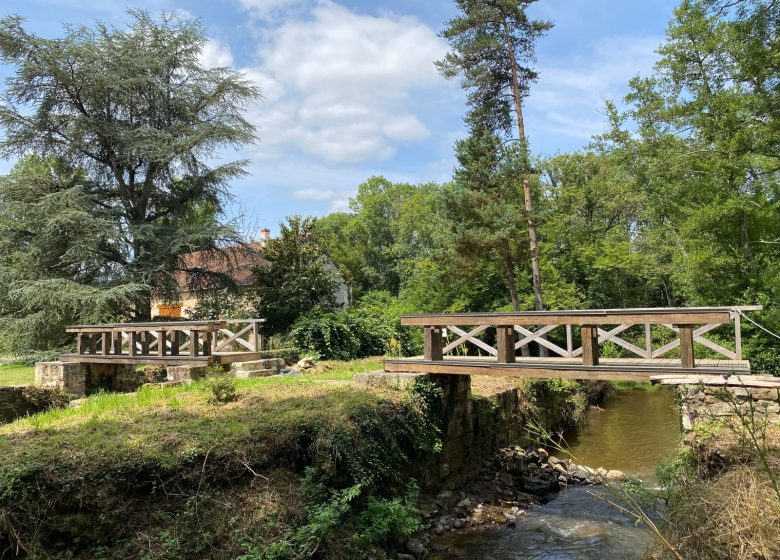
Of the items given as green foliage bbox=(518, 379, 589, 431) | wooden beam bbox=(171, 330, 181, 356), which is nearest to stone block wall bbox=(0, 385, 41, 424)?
wooden beam bbox=(171, 330, 181, 356)

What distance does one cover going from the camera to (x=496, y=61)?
56.3 feet

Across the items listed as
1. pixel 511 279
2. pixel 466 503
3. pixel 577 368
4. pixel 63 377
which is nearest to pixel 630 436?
pixel 511 279

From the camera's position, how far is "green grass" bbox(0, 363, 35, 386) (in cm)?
1254

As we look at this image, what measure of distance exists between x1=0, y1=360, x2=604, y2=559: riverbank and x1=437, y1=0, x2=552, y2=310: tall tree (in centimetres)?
1110

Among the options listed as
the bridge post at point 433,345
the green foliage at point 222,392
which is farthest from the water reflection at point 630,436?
the green foliage at point 222,392

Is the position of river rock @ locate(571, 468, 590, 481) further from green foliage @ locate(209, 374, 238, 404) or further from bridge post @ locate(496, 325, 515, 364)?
green foliage @ locate(209, 374, 238, 404)

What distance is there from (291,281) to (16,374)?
28.2 ft

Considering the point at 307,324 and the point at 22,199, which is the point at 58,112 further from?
the point at 307,324

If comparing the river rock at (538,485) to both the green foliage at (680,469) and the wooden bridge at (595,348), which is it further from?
the green foliage at (680,469)

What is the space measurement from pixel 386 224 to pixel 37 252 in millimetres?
31334

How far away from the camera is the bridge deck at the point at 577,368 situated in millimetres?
6477

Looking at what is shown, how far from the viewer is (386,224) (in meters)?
45.1

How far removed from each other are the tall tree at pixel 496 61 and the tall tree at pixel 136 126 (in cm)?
856

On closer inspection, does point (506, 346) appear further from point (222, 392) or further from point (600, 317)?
point (222, 392)
